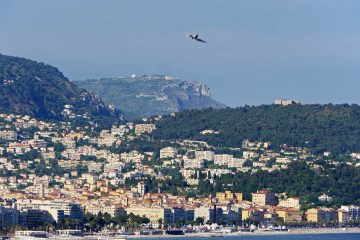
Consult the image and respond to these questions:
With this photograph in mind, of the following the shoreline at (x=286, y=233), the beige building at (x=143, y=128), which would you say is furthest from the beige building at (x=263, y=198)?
the beige building at (x=143, y=128)

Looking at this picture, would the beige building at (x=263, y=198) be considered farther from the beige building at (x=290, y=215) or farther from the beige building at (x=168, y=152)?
the beige building at (x=168, y=152)

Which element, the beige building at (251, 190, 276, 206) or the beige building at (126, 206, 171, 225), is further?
the beige building at (251, 190, 276, 206)

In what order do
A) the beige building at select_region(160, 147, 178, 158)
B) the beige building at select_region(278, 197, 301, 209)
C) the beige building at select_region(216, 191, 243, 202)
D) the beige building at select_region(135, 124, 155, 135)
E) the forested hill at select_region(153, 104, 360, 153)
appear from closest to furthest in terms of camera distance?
the beige building at select_region(278, 197, 301, 209), the beige building at select_region(216, 191, 243, 202), the beige building at select_region(160, 147, 178, 158), the forested hill at select_region(153, 104, 360, 153), the beige building at select_region(135, 124, 155, 135)

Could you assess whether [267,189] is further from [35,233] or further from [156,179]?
[35,233]

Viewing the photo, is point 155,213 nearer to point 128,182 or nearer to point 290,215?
point 290,215

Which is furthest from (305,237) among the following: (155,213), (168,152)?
(168,152)

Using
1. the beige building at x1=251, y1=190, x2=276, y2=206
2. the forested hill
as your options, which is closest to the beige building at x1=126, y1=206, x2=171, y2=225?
the beige building at x1=251, y1=190, x2=276, y2=206

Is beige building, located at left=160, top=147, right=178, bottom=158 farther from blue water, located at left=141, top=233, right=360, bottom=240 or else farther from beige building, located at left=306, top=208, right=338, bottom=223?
blue water, located at left=141, top=233, right=360, bottom=240
